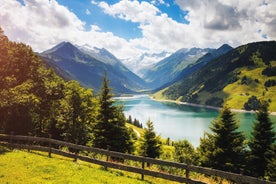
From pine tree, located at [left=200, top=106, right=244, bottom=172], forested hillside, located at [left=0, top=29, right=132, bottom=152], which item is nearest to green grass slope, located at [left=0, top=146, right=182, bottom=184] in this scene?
forested hillside, located at [left=0, top=29, right=132, bottom=152]

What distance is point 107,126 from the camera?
4228 cm

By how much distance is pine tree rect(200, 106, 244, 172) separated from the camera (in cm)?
3859

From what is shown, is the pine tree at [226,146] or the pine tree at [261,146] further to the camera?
the pine tree at [261,146]

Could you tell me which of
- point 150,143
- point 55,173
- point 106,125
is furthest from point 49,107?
point 55,173

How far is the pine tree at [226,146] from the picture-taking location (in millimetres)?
38594

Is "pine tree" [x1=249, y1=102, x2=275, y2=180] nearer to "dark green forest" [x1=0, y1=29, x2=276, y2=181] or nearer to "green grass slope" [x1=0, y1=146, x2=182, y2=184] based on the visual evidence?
"dark green forest" [x1=0, y1=29, x2=276, y2=181]

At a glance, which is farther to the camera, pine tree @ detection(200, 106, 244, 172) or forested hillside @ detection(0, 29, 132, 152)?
forested hillside @ detection(0, 29, 132, 152)

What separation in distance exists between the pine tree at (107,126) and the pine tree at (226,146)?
14.6m

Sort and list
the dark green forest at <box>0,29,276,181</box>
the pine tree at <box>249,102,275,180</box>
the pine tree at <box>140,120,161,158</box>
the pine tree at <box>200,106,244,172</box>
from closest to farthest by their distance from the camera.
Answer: the pine tree at <box>200,106,244,172</box>
the dark green forest at <box>0,29,276,181</box>
the pine tree at <box>249,102,275,180</box>
the pine tree at <box>140,120,161,158</box>

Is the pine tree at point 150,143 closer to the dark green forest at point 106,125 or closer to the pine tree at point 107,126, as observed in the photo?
the dark green forest at point 106,125

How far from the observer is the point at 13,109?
43531 mm

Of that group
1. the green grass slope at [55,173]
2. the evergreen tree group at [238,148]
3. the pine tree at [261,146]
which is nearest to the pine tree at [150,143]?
the evergreen tree group at [238,148]

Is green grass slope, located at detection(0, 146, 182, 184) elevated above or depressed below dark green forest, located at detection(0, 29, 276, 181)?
below

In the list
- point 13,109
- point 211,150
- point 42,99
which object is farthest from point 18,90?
point 211,150
